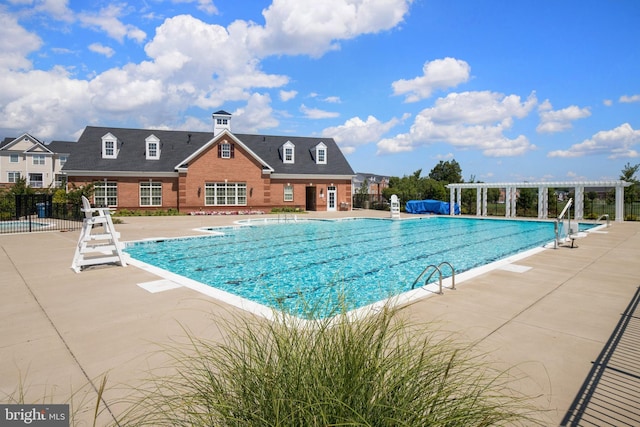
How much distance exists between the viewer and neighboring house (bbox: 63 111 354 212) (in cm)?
3019

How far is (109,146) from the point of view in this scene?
31125 millimetres

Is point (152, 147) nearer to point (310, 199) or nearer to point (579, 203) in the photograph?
point (310, 199)

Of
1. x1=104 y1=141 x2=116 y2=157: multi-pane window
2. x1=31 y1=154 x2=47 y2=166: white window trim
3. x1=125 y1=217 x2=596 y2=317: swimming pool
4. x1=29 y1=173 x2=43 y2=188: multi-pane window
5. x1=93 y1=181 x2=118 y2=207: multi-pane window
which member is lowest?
x1=125 y1=217 x2=596 y2=317: swimming pool

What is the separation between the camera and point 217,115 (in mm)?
34812

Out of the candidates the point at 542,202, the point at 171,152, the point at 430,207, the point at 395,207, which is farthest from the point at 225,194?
the point at 542,202

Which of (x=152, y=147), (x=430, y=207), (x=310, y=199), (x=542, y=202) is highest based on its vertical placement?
(x=152, y=147)

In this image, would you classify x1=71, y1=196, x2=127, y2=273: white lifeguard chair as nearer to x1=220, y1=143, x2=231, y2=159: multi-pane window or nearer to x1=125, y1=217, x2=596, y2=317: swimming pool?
x1=125, y1=217, x2=596, y2=317: swimming pool

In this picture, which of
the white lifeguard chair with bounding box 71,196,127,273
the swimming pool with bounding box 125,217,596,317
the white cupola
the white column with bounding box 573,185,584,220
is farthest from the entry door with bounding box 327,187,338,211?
the white lifeguard chair with bounding box 71,196,127,273

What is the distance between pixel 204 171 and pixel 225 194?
8.81 ft

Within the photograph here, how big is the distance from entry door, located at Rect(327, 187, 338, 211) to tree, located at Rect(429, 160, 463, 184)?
51.7 meters

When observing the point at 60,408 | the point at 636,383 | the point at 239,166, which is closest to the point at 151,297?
the point at 60,408

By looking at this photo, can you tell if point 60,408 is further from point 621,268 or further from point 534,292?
point 621,268

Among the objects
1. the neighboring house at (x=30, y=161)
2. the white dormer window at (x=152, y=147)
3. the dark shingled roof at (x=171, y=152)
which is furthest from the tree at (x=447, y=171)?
the neighboring house at (x=30, y=161)

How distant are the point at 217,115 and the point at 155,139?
609 cm
